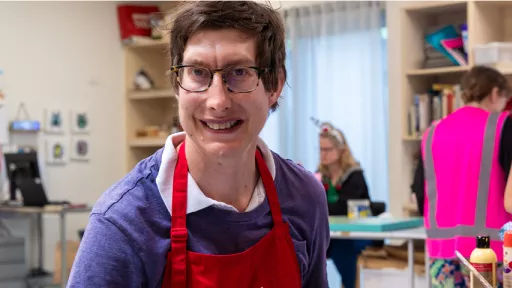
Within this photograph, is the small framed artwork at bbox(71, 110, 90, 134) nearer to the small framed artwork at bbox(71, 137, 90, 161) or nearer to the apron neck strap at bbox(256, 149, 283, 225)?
the small framed artwork at bbox(71, 137, 90, 161)

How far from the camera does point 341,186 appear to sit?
472cm

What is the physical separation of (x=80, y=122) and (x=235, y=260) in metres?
5.46

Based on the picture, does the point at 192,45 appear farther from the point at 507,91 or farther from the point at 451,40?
the point at 451,40

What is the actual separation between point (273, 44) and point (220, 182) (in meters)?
0.27

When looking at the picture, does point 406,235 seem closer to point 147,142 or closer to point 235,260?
point 235,260

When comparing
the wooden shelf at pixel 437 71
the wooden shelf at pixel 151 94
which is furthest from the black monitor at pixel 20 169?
the wooden shelf at pixel 437 71

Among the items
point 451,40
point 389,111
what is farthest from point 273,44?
point 389,111

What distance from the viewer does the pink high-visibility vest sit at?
3232mm

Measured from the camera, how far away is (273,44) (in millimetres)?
1396

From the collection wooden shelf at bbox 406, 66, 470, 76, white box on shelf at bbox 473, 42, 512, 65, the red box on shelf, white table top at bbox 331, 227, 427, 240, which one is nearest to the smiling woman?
white table top at bbox 331, 227, 427, 240

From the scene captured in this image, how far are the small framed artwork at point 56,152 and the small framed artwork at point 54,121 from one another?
90 millimetres

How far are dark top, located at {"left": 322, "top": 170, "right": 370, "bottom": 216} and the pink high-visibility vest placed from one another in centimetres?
111

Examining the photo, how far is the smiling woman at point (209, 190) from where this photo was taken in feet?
4.24

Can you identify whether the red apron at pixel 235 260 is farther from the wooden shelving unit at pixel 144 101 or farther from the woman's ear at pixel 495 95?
the wooden shelving unit at pixel 144 101
